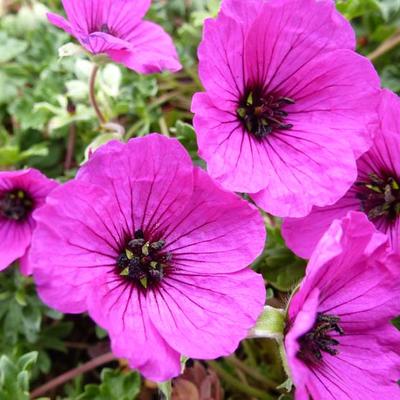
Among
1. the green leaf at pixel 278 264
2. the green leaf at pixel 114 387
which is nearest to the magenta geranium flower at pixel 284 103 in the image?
the green leaf at pixel 278 264

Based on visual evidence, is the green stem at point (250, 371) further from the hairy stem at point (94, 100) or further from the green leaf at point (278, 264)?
the hairy stem at point (94, 100)

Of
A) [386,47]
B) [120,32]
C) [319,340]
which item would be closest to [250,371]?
[319,340]

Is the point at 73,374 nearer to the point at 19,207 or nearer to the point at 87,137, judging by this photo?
the point at 19,207

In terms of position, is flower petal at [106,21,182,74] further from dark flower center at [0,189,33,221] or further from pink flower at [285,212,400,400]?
pink flower at [285,212,400,400]

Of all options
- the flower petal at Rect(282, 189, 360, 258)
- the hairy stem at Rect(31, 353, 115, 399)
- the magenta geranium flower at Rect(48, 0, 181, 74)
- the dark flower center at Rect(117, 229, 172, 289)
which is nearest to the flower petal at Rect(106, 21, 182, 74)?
the magenta geranium flower at Rect(48, 0, 181, 74)

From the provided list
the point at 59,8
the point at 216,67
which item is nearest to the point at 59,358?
the point at 216,67
